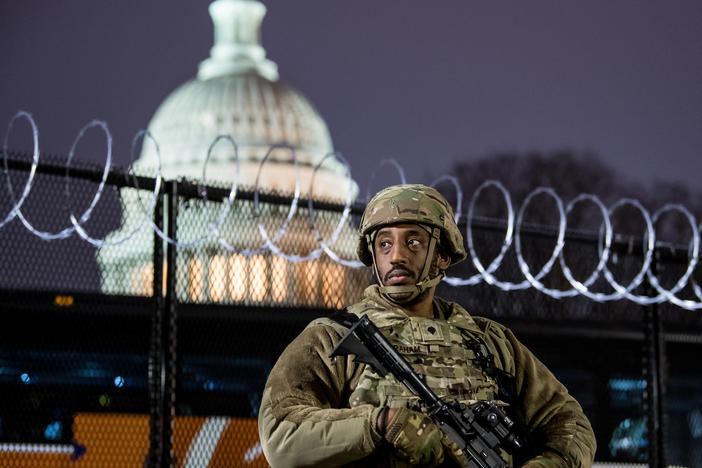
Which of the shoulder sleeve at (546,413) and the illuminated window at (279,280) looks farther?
the illuminated window at (279,280)

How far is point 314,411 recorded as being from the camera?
307 cm

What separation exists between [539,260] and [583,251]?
1.80 ft

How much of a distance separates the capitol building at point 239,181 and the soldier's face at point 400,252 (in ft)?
11.7

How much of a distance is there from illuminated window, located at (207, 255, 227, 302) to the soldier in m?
5.32

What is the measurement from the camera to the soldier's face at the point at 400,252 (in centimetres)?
327

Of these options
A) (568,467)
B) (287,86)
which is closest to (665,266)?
(568,467)

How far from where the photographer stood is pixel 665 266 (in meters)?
10.8

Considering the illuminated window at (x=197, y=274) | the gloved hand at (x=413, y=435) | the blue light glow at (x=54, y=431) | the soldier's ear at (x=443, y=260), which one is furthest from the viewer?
the illuminated window at (x=197, y=274)

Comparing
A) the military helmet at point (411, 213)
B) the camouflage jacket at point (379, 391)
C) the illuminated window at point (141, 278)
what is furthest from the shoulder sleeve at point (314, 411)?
the illuminated window at point (141, 278)

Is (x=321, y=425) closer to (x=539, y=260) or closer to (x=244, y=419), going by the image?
(x=244, y=419)

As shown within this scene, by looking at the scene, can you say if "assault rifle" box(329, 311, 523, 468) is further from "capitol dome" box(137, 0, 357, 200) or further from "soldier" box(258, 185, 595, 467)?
"capitol dome" box(137, 0, 357, 200)

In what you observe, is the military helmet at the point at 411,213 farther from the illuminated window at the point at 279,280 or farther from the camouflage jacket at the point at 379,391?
the illuminated window at the point at 279,280

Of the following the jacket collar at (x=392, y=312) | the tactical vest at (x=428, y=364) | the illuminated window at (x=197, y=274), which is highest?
Answer: the jacket collar at (x=392, y=312)

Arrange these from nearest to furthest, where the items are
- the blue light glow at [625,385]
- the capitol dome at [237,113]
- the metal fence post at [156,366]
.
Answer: the metal fence post at [156,366], the blue light glow at [625,385], the capitol dome at [237,113]
